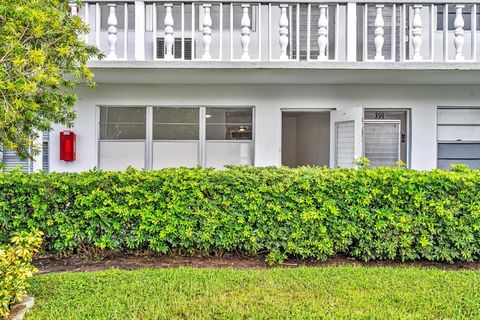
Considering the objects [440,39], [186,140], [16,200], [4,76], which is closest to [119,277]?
[16,200]

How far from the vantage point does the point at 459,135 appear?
274 inches

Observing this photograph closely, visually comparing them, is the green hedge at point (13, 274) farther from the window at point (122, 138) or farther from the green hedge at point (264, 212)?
the window at point (122, 138)

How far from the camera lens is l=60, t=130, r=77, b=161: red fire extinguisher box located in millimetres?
6699

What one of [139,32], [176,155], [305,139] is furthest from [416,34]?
[305,139]

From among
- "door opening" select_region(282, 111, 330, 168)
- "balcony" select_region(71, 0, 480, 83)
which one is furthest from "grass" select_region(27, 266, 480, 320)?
"door opening" select_region(282, 111, 330, 168)

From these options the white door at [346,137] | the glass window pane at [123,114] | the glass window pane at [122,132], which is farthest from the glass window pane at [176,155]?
the white door at [346,137]

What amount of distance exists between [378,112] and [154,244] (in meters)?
4.92

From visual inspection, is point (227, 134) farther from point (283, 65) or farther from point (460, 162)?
point (460, 162)

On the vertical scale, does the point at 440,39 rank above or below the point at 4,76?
above

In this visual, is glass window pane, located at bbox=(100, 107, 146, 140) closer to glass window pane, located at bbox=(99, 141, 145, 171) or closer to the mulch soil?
glass window pane, located at bbox=(99, 141, 145, 171)

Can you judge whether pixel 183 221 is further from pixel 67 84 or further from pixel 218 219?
pixel 67 84

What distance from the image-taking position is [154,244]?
4.62 m

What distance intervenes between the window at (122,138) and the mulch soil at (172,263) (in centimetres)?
250

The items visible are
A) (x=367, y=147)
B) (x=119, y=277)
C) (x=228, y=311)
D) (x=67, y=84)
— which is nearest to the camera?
(x=228, y=311)
